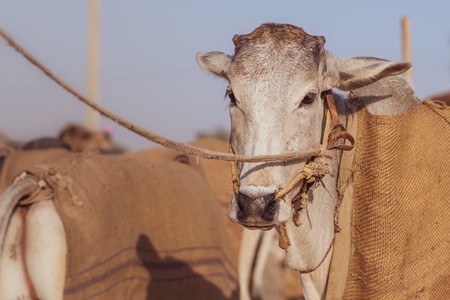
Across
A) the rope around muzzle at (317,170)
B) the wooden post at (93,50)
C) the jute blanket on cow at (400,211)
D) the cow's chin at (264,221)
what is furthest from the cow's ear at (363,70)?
Result: the wooden post at (93,50)

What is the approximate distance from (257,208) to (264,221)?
70 millimetres

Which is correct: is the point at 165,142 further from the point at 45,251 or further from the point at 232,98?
the point at 45,251

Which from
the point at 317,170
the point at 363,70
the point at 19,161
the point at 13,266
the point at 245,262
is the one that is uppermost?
the point at 363,70

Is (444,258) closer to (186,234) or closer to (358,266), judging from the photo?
(358,266)

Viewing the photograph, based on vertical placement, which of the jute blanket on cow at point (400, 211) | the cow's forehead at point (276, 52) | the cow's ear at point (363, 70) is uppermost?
the cow's forehead at point (276, 52)

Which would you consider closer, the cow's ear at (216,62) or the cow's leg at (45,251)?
the cow's ear at (216,62)

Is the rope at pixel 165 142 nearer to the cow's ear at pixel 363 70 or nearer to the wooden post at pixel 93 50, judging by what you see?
the cow's ear at pixel 363 70

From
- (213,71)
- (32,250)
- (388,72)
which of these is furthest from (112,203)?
(388,72)

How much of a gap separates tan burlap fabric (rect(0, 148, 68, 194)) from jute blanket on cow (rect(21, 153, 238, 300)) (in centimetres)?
142

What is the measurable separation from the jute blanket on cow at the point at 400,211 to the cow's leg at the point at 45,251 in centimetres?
192

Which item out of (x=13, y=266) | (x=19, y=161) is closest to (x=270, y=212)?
(x=13, y=266)

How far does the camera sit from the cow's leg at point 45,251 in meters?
5.16

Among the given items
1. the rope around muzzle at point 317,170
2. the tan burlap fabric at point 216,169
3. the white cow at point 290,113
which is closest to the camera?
the white cow at point 290,113

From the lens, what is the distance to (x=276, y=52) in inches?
160
